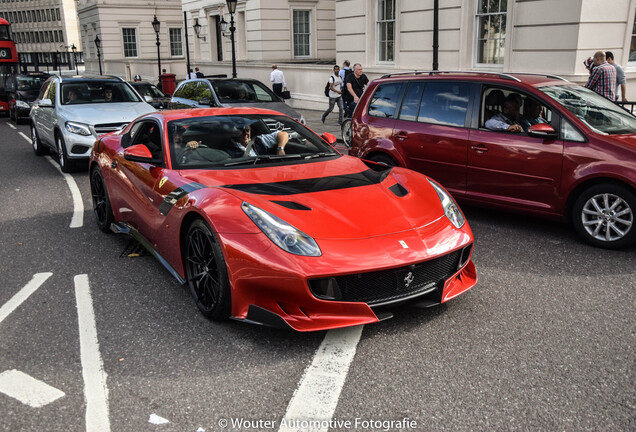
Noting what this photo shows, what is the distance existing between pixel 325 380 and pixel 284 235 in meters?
0.94

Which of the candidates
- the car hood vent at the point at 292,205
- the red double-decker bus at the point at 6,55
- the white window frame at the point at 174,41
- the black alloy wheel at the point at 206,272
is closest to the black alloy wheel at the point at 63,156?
the black alloy wheel at the point at 206,272

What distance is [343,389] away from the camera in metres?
3.35

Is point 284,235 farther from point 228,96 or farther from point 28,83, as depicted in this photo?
point 28,83

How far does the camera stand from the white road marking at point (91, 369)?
3.08m

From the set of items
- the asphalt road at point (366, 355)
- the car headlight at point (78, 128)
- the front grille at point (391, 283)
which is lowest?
the asphalt road at point (366, 355)

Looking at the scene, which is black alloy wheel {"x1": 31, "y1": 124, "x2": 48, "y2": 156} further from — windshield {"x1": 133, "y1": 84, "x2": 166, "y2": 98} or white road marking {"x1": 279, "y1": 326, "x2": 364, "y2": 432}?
white road marking {"x1": 279, "y1": 326, "x2": 364, "y2": 432}

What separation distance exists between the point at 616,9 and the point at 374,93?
861 centimetres

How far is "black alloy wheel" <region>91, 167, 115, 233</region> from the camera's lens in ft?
21.5

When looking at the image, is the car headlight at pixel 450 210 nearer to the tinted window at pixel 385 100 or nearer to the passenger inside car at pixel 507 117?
the passenger inside car at pixel 507 117

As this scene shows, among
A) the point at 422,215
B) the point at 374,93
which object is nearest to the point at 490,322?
the point at 422,215

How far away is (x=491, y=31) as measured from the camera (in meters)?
16.0

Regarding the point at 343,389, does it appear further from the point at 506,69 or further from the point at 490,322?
the point at 506,69

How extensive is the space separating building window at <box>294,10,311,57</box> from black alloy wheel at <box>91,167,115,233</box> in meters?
27.3

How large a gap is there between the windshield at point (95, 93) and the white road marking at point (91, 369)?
801cm
